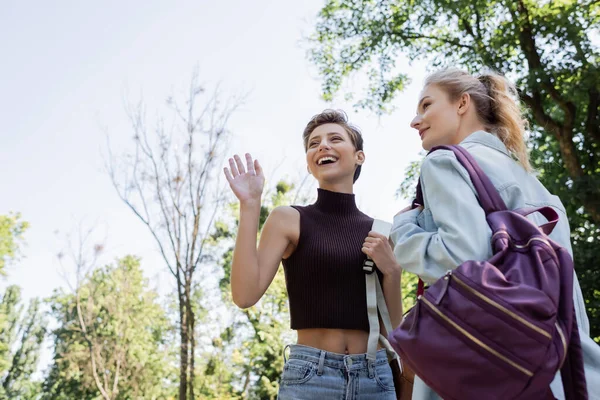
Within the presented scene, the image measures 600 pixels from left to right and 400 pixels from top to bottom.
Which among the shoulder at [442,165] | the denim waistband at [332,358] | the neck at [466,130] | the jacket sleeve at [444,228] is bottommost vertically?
the denim waistband at [332,358]

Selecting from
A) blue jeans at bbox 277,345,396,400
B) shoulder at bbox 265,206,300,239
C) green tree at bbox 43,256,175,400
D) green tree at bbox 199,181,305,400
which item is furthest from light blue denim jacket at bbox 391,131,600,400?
green tree at bbox 43,256,175,400

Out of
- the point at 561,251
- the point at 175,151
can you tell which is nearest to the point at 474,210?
the point at 561,251

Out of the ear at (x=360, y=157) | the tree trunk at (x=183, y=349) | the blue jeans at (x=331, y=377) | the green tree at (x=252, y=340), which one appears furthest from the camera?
the green tree at (x=252, y=340)

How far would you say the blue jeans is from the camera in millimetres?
2344

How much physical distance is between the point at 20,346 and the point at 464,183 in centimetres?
3935

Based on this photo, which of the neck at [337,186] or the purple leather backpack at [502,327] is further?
the neck at [337,186]

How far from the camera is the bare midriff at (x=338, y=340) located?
8.04ft

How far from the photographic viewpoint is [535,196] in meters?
1.78

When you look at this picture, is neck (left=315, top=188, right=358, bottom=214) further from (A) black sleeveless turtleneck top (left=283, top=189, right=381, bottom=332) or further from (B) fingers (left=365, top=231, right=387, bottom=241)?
(B) fingers (left=365, top=231, right=387, bottom=241)

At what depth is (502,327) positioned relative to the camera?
4.22ft

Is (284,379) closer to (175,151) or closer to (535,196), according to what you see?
(535,196)

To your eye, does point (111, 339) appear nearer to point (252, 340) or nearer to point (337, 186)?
point (252, 340)

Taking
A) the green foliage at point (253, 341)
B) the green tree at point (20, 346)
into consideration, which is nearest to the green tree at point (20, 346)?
the green tree at point (20, 346)

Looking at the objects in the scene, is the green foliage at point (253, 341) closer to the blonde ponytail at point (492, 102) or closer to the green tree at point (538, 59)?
the green tree at point (538, 59)
